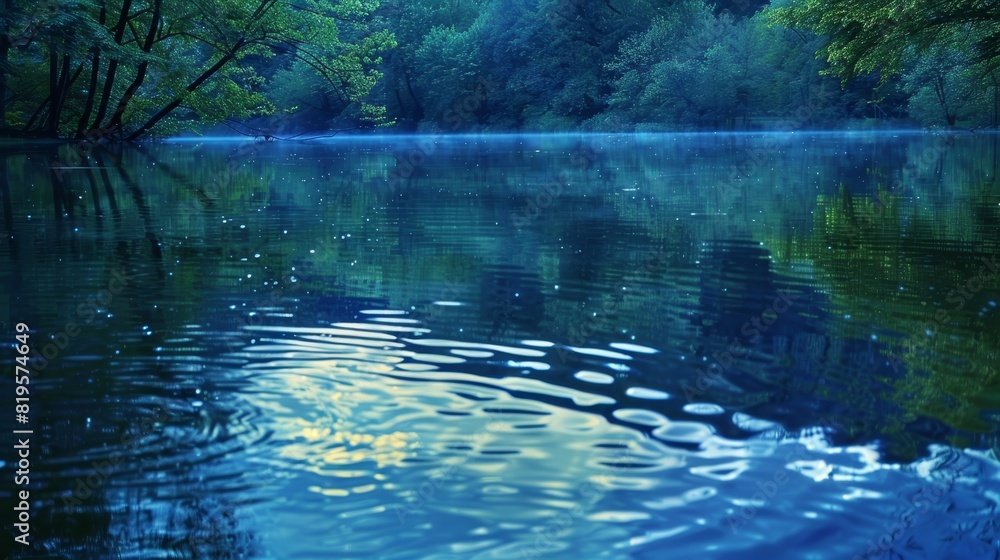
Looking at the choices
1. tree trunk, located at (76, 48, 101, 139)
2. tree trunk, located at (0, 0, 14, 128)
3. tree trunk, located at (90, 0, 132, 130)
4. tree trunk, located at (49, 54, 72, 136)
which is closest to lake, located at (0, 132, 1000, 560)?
tree trunk, located at (0, 0, 14, 128)

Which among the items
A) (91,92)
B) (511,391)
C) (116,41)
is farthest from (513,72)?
(511,391)

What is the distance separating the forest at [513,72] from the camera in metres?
40.3

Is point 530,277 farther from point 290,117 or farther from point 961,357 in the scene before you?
point 290,117

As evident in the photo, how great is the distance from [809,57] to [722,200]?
207ft

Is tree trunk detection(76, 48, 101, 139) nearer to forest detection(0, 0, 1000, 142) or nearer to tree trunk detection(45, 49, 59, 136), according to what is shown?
forest detection(0, 0, 1000, 142)

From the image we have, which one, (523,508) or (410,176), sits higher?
(410,176)

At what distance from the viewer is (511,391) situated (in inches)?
263

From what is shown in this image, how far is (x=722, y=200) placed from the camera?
20.1m

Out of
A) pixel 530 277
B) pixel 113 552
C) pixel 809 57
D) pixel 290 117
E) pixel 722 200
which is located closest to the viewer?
pixel 113 552

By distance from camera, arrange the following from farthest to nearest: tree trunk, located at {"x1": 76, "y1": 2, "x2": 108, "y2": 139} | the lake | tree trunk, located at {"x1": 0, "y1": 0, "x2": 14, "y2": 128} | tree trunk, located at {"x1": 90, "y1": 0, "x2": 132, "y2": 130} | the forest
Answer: the forest → tree trunk, located at {"x1": 90, "y1": 0, "x2": 132, "y2": 130} → tree trunk, located at {"x1": 76, "y1": 2, "x2": 108, "y2": 139} → tree trunk, located at {"x1": 0, "y1": 0, "x2": 14, "y2": 128} → the lake

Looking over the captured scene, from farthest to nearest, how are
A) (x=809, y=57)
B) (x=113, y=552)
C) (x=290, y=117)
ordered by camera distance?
(x=290, y=117) < (x=809, y=57) < (x=113, y=552)

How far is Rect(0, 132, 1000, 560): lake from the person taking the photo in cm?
458

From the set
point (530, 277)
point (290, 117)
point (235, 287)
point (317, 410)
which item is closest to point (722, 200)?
point (530, 277)

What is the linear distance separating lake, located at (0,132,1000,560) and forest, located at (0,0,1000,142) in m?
23.9
